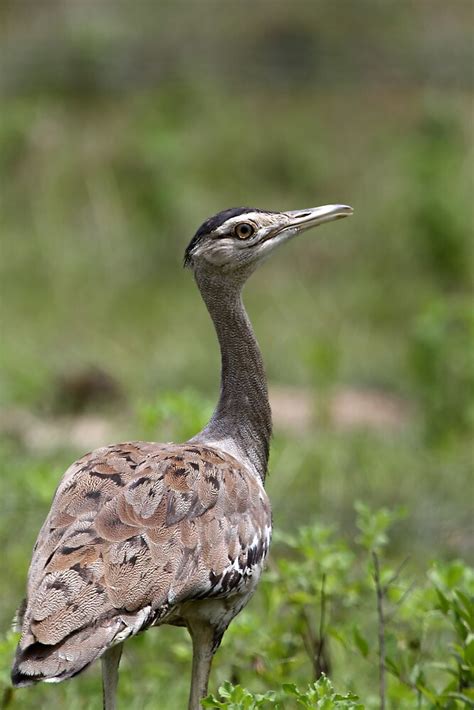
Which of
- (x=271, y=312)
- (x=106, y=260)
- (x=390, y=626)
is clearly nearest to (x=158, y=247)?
(x=106, y=260)

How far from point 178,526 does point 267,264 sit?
7.92 m

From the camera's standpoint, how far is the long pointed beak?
9.98ft

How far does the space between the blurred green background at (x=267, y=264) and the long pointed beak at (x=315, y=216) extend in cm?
86

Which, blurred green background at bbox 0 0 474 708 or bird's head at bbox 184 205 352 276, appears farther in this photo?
blurred green background at bbox 0 0 474 708

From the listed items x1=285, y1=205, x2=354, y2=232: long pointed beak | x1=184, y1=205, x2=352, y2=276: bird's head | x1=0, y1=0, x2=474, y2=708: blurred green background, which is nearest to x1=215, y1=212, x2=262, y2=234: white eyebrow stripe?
x1=184, y1=205, x2=352, y2=276: bird's head

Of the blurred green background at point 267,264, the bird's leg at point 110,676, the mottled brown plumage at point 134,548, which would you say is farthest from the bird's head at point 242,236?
the bird's leg at point 110,676

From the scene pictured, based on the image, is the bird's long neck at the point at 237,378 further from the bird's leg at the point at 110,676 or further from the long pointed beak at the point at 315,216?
the bird's leg at the point at 110,676

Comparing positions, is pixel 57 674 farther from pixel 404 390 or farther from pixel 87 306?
pixel 87 306

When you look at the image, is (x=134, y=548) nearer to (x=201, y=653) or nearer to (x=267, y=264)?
(x=201, y=653)

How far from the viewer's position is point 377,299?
935 centimetres

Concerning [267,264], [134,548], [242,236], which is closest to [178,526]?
[134,548]

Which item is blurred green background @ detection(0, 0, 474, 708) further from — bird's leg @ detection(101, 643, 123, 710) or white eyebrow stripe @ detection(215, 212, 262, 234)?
white eyebrow stripe @ detection(215, 212, 262, 234)

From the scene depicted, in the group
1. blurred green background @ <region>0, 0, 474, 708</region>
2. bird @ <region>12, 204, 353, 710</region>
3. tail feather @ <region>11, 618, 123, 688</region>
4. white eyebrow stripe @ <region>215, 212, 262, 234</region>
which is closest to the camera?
→ tail feather @ <region>11, 618, 123, 688</region>

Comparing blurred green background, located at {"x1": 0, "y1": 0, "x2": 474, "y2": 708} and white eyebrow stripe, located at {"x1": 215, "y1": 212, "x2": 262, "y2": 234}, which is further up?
white eyebrow stripe, located at {"x1": 215, "y1": 212, "x2": 262, "y2": 234}
